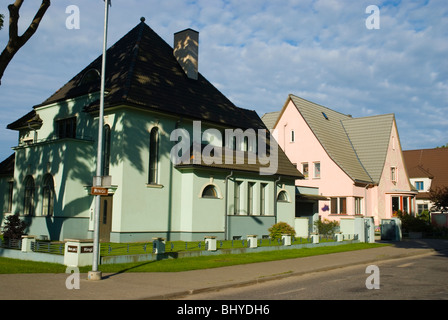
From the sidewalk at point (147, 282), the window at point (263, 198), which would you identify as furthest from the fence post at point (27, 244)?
the window at point (263, 198)

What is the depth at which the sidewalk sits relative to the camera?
34.7 feet

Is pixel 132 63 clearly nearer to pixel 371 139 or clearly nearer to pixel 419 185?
pixel 371 139

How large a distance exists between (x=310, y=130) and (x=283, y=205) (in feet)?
45.8

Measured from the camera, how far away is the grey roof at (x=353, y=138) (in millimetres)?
42438

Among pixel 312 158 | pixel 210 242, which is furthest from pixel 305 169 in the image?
pixel 210 242

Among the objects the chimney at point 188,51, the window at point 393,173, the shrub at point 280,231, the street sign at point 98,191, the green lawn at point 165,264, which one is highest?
the chimney at point 188,51

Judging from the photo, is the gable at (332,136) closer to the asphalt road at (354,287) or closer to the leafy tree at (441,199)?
the leafy tree at (441,199)

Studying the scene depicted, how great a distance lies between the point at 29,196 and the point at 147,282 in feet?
54.3

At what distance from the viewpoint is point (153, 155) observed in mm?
24953

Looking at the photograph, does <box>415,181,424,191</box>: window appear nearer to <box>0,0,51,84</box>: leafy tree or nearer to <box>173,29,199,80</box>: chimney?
<box>173,29,199,80</box>: chimney

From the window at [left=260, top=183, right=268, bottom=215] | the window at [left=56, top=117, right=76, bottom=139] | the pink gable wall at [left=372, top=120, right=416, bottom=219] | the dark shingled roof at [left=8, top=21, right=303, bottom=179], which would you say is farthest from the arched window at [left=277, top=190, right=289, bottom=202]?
the pink gable wall at [left=372, top=120, right=416, bottom=219]

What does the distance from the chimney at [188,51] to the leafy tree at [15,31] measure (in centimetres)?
1110

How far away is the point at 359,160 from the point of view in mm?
45125
